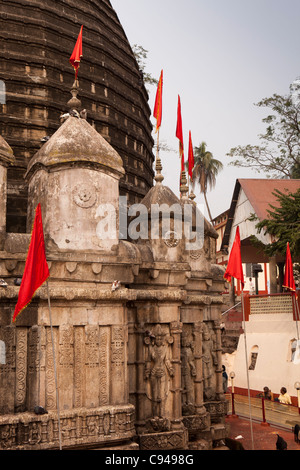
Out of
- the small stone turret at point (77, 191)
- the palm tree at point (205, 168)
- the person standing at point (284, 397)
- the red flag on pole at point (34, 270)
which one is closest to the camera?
the red flag on pole at point (34, 270)

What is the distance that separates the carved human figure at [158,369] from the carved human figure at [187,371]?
140cm

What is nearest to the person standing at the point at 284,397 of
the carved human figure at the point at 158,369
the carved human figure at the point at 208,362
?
the carved human figure at the point at 208,362

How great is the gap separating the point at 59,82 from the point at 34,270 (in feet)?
29.7

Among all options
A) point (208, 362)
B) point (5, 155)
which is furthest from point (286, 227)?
point (5, 155)

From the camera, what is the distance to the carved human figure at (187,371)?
11.7 meters

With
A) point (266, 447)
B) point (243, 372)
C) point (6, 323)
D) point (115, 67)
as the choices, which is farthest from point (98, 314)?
point (243, 372)

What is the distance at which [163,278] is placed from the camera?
11023 mm

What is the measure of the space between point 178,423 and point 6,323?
424 centimetres

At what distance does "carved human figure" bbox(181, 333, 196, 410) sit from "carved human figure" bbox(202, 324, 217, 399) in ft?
3.93

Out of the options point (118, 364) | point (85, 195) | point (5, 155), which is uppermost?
point (5, 155)

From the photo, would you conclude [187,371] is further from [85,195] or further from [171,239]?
[85,195]

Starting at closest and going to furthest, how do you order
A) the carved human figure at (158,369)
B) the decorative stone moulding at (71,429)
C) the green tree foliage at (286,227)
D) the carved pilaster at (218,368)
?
the decorative stone moulding at (71,429) < the carved human figure at (158,369) < the carved pilaster at (218,368) < the green tree foliage at (286,227)

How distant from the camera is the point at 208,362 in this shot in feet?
43.5

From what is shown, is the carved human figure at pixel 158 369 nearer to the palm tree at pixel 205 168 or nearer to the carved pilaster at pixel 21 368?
the carved pilaster at pixel 21 368
